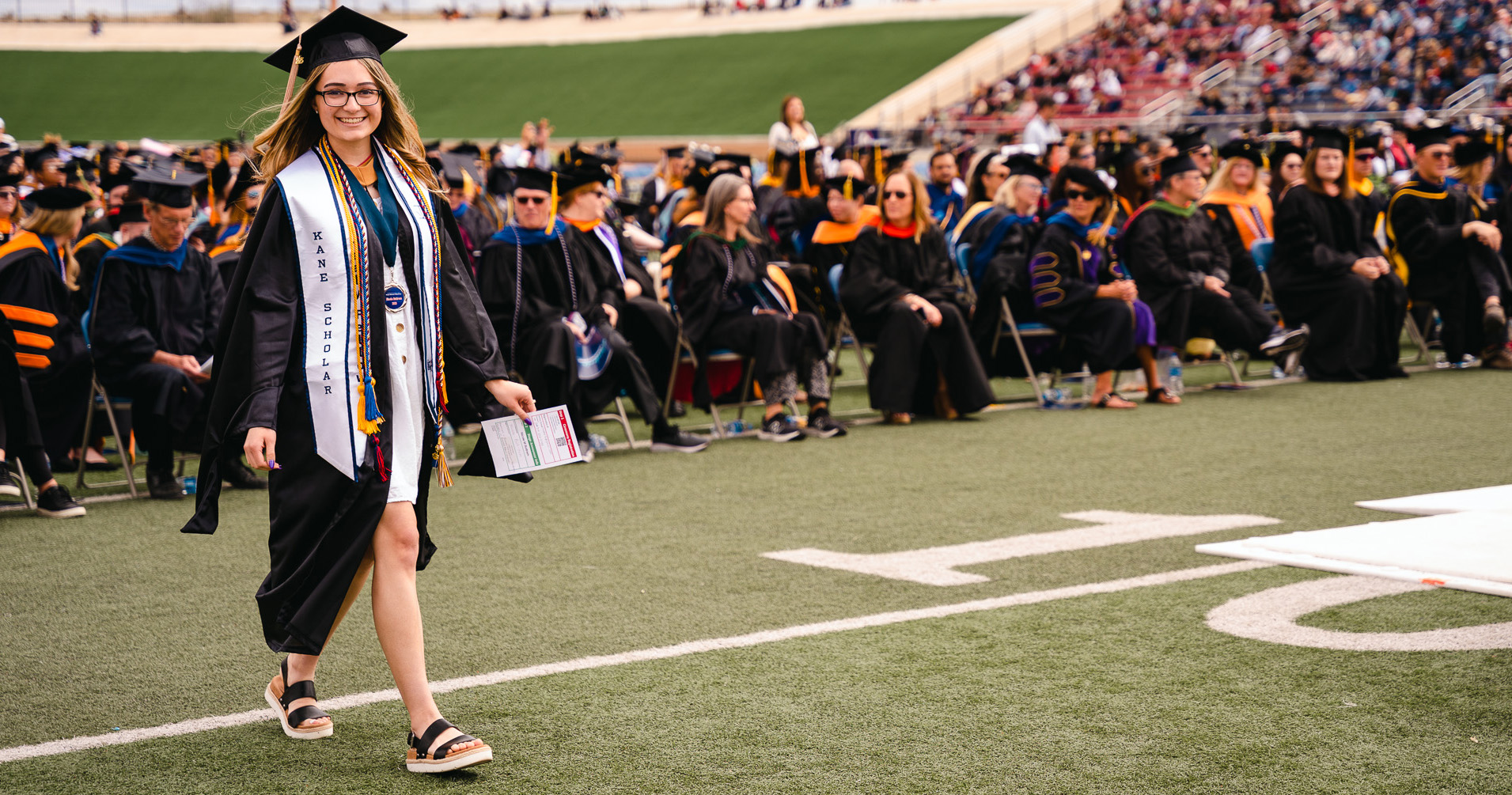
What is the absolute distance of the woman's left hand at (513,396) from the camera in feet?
11.0

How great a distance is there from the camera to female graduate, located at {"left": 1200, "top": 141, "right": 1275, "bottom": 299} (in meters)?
11.7

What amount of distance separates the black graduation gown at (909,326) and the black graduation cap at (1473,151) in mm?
5095

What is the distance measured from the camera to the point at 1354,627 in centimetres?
420

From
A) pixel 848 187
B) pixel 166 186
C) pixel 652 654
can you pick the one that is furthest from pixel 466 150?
pixel 652 654

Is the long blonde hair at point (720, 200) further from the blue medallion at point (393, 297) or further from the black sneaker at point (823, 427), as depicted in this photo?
the blue medallion at point (393, 297)

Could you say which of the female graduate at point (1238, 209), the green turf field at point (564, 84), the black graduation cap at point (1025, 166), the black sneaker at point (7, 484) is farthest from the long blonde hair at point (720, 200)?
the green turf field at point (564, 84)

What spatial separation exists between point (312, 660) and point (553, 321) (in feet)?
15.8

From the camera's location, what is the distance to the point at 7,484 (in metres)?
6.60

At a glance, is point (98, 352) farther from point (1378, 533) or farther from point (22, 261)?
point (1378, 533)

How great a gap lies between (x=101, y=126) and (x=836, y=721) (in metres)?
53.8

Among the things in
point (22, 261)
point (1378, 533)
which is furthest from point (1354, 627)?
point (22, 261)

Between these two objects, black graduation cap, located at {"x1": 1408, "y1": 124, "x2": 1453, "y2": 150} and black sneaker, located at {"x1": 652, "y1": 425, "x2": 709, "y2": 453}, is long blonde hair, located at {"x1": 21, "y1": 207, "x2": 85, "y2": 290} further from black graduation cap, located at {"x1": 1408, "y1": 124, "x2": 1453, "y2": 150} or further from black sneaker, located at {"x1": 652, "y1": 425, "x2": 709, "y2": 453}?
black graduation cap, located at {"x1": 1408, "y1": 124, "x2": 1453, "y2": 150}

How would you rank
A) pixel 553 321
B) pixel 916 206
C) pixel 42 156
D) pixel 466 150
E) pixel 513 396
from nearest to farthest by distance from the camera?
1. pixel 513 396
2. pixel 553 321
3. pixel 916 206
4. pixel 42 156
5. pixel 466 150

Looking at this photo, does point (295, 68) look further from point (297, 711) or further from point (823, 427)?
point (823, 427)
